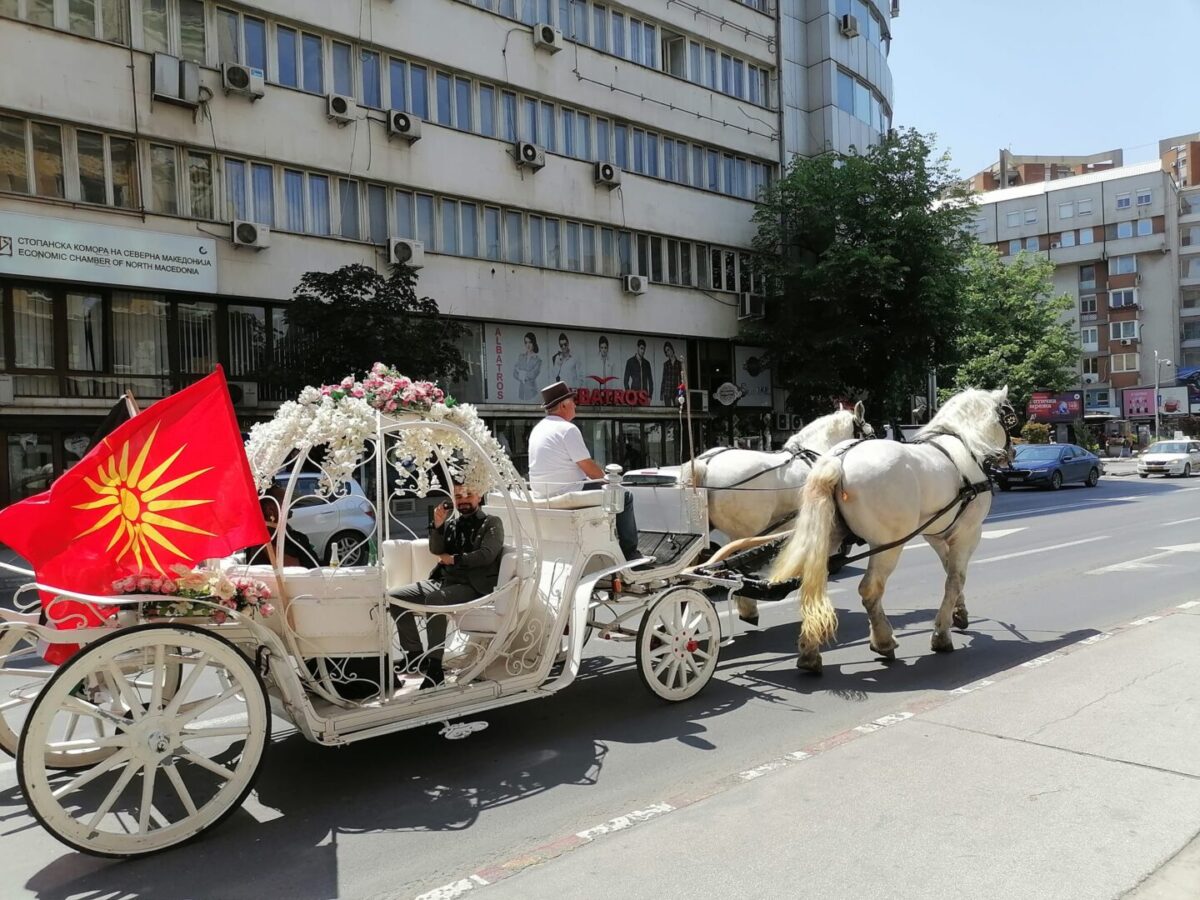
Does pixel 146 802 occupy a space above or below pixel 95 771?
below

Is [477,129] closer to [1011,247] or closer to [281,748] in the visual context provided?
[281,748]

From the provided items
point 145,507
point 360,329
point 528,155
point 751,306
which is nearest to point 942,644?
point 145,507

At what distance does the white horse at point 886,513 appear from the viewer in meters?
6.66

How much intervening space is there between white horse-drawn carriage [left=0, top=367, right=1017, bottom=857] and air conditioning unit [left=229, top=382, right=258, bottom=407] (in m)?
14.0

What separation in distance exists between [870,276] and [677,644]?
22696 millimetres

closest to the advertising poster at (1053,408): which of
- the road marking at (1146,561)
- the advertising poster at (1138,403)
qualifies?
the advertising poster at (1138,403)

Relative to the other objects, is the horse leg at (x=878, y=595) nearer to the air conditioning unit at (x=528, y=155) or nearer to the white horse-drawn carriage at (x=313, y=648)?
the white horse-drawn carriage at (x=313, y=648)

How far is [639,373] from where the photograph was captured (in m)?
28.5

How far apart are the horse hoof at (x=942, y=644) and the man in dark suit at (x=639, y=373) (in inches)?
828

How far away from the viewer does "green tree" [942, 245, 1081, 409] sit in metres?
46.6

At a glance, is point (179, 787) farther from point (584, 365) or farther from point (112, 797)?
point (584, 365)

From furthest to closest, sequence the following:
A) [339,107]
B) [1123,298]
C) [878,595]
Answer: [1123,298], [339,107], [878,595]

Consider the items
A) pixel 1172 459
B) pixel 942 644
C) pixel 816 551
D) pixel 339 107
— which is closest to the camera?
pixel 816 551

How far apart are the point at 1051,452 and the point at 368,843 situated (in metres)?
31.1
